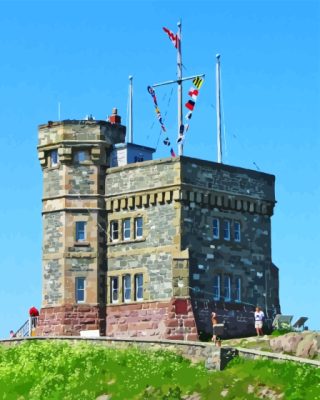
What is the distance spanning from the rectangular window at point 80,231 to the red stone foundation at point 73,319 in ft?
12.5

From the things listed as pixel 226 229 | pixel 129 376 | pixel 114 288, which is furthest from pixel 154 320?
pixel 129 376

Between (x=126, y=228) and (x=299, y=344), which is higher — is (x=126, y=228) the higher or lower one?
the higher one

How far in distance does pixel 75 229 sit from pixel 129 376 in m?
14.4

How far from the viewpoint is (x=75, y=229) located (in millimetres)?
70438

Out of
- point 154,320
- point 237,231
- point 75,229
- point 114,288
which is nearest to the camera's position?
point 154,320

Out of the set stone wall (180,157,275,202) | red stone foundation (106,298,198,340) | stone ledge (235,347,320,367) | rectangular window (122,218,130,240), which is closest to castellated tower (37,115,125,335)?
red stone foundation (106,298,198,340)

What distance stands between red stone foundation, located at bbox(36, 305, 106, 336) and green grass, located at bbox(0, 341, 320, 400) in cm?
230

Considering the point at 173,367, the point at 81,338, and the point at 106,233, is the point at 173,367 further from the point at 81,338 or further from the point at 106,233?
the point at 106,233

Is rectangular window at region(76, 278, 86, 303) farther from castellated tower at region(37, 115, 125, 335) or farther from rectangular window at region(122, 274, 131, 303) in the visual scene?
rectangular window at region(122, 274, 131, 303)

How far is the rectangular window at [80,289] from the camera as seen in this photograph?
229 feet

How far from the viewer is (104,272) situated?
231 ft

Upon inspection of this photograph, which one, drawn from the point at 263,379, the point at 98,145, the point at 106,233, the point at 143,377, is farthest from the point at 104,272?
the point at 263,379

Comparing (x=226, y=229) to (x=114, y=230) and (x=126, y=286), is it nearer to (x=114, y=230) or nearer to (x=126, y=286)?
(x=114, y=230)

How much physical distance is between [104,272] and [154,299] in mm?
4281
